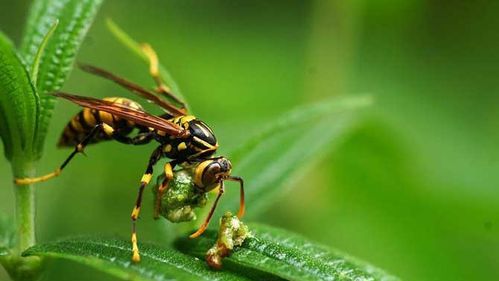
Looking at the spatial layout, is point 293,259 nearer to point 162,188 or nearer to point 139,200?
point 162,188

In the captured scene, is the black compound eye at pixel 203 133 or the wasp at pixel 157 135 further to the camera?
the black compound eye at pixel 203 133

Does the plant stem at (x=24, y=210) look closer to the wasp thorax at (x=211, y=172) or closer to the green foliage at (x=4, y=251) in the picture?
the green foliage at (x=4, y=251)

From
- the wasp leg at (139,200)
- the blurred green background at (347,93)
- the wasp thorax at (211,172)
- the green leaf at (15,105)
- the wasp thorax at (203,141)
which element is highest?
the green leaf at (15,105)

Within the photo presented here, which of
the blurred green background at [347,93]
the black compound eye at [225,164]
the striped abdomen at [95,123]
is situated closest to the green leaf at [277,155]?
the black compound eye at [225,164]

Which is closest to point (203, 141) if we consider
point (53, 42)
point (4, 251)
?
point (53, 42)

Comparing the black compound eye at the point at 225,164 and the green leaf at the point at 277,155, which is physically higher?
the black compound eye at the point at 225,164

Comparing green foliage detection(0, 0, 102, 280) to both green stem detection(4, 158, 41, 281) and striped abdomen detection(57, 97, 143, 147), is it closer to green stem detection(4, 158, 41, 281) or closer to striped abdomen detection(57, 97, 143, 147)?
green stem detection(4, 158, 41, 281)

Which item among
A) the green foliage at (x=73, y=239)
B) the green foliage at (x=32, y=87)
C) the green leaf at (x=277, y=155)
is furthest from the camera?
the green leaf at (x=277, y=155)

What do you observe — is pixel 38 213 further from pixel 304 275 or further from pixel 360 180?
pixel 304 275
